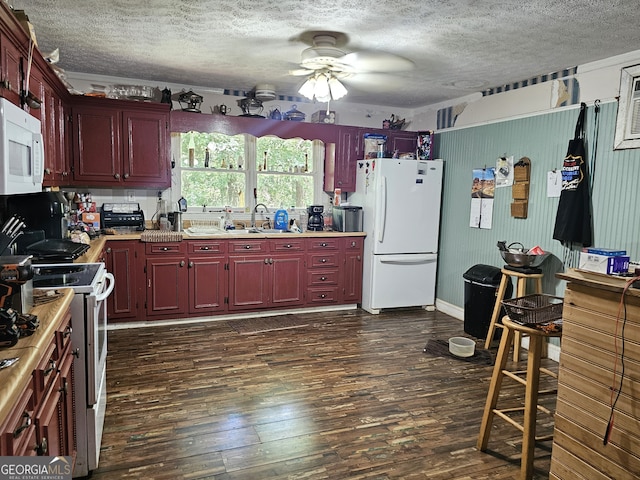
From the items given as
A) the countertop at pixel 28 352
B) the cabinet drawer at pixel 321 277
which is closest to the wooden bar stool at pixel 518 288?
the cabinet drawer at pixel 321 277

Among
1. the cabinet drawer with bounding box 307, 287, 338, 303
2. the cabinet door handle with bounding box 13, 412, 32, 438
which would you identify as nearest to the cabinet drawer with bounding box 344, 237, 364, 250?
the cabinet drawer with bounding box 307, 287, 338, 303

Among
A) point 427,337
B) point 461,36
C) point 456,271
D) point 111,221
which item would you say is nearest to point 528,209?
point 456,271

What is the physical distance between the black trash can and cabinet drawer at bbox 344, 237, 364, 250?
128cm

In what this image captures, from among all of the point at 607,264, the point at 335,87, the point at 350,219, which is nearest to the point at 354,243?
the point at 350,219

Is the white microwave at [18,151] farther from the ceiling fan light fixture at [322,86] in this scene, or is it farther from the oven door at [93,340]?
the ceiling fan light fixture at [322,86]

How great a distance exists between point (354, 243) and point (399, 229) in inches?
21.2

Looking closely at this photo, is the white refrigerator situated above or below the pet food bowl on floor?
above

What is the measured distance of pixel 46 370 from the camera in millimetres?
1576

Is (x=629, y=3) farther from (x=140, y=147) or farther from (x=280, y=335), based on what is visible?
(x=140, y=147)

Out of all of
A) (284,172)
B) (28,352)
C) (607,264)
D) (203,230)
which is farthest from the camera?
(284,172)

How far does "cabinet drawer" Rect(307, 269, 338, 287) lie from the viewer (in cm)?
507

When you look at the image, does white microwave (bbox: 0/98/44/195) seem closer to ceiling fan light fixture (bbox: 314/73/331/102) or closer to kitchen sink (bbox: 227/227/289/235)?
ceiling fan light fixture (bbox: 314/73/331/102)

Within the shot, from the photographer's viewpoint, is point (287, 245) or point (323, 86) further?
point (287, 245)

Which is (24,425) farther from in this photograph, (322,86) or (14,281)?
(322,86)
